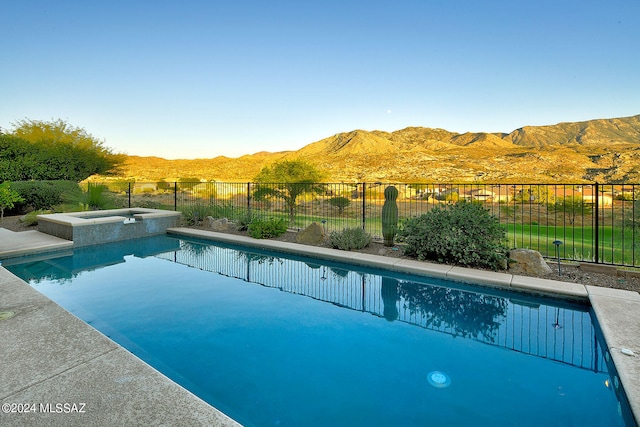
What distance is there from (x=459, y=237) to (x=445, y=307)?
5.13ft

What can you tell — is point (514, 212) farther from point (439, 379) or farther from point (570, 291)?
point (439, 379)

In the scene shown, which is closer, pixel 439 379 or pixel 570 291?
pixel 439 379

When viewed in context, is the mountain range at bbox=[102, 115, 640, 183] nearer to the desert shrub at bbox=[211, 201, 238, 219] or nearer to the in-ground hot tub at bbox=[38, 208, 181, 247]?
the desert shrub at bbox=[211, 201, 238, 219]

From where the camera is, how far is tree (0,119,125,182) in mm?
13625

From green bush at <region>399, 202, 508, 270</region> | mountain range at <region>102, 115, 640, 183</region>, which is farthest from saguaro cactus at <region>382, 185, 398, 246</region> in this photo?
mountain range at <region>102, 115, 640, 183</region>

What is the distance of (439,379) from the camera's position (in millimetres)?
2738

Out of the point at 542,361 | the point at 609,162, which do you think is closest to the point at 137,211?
the point at 542,361

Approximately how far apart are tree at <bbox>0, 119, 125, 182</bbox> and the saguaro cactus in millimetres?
14623

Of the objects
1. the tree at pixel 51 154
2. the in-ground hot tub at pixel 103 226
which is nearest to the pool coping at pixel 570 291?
the in-ground hot tub at pixel 103 226

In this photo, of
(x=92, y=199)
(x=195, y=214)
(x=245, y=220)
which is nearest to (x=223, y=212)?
(x=195, y=214)

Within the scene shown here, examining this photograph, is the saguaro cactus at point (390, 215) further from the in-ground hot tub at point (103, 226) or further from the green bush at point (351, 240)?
the in-ground hot tub at point (103, 226)

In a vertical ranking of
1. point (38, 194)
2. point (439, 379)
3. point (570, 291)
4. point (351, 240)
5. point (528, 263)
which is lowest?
point (439, 379)

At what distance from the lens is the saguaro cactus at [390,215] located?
6770 mm

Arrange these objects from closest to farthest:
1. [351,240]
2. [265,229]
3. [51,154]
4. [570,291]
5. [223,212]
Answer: [570,291] → [351,240] → [265,229] → [223,212] → [51,154]
